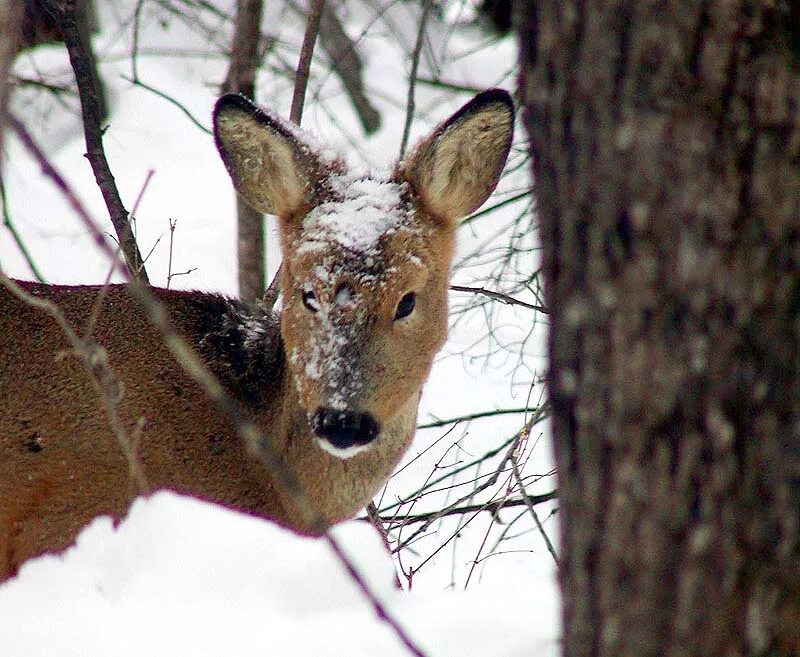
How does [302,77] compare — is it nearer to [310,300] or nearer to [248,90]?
[248,90]

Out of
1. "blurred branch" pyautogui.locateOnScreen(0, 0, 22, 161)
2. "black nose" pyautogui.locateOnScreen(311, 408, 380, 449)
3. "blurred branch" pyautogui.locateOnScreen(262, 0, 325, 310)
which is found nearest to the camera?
"blurred branch" pyautogui.locateOnScreen(0, 0, 22, 161)

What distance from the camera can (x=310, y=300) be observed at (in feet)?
12.9

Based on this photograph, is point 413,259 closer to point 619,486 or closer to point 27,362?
point 27,362

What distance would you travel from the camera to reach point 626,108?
1873 mm

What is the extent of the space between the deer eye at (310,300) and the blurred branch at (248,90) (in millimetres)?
2604

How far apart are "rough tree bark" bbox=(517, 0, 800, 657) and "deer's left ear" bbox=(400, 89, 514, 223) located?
234 cm

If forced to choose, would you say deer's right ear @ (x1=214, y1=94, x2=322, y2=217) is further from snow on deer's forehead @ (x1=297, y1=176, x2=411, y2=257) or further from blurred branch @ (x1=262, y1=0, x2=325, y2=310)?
blurred branch @ (x1=262, y1=0, x2=325, y2=310)

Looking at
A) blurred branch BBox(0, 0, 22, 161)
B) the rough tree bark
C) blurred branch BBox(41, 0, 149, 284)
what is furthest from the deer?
blurred branch BBox(0, 0, 22, 161)

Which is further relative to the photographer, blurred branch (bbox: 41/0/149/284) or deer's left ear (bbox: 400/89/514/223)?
blurred branch (bbox: 41/0/149/284)

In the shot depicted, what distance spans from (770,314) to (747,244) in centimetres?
12

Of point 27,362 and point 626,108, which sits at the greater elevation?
point 27,362

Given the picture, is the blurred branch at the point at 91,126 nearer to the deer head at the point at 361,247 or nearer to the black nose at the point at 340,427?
the deer head at the point at 361,247

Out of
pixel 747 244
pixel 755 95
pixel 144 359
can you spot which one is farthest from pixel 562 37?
pixel 144 359

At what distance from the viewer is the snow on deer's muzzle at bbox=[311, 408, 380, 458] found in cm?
371
